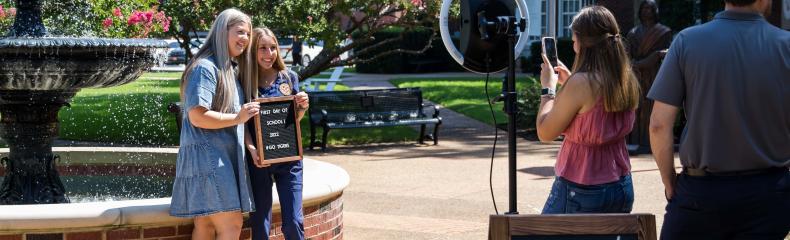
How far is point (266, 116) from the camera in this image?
5.54 meters

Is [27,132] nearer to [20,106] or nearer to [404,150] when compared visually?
[20,106]

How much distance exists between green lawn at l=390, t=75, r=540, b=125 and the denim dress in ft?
36.4

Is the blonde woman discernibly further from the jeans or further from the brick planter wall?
the jeans

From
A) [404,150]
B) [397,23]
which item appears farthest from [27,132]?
[397,23]

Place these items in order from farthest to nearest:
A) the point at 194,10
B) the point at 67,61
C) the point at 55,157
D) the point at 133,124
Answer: the point at 133,124, the point at 194,10, the point at 55,157, the point at 67,61

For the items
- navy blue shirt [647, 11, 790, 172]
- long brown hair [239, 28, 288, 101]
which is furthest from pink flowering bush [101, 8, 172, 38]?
navy blue shirt [647, 11, 790, 172]

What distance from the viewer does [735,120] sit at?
391 centimetres

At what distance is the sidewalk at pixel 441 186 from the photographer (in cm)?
827

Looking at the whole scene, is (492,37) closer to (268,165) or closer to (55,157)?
(268,165)

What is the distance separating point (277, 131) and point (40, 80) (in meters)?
1.59

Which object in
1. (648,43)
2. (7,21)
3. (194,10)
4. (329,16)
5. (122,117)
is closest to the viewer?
(7,21)

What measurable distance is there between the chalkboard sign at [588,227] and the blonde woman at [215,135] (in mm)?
1771

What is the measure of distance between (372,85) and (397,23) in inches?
514

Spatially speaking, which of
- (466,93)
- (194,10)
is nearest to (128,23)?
(194,10)
